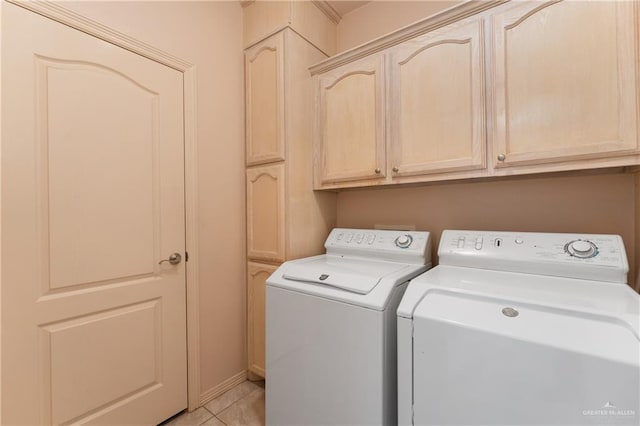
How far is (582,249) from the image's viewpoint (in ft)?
3.53

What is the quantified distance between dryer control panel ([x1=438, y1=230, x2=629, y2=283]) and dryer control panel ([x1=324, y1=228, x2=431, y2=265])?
12cm

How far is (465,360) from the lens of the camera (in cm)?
86

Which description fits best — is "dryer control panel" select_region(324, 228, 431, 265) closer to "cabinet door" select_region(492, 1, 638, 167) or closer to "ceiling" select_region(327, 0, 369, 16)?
"cabinet door" select_region(492, 1, 638, 167)

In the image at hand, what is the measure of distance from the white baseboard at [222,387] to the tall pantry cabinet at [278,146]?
0.31 ft

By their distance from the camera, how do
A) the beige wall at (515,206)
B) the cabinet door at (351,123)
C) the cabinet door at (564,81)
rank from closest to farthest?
1. the cabinet door at (564,81)
2. the beige wall at (515,206)
3. the cabinet door at (351,123)

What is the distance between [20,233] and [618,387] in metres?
2.02

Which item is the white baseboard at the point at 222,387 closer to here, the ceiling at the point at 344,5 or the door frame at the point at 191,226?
the door frame at the point at 191,226

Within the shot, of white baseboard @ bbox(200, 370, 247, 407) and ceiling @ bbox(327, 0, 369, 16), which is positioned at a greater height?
ceiling @ bbox(327, 0, 369, 16)

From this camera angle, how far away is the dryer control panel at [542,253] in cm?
103

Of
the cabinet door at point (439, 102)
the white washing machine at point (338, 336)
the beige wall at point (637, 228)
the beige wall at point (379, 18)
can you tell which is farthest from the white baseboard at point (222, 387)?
the beige wall at point (379, 18)

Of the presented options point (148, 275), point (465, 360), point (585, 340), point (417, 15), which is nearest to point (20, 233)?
point (148, 275)

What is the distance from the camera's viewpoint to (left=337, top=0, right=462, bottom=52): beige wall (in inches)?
68.4

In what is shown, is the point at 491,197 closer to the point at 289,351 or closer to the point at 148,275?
the point at 289,351

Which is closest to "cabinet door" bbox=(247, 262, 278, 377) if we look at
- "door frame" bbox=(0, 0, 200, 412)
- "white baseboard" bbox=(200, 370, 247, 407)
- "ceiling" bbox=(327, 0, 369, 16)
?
"white baseboard" bbox=(200, 370, 247, 407)
